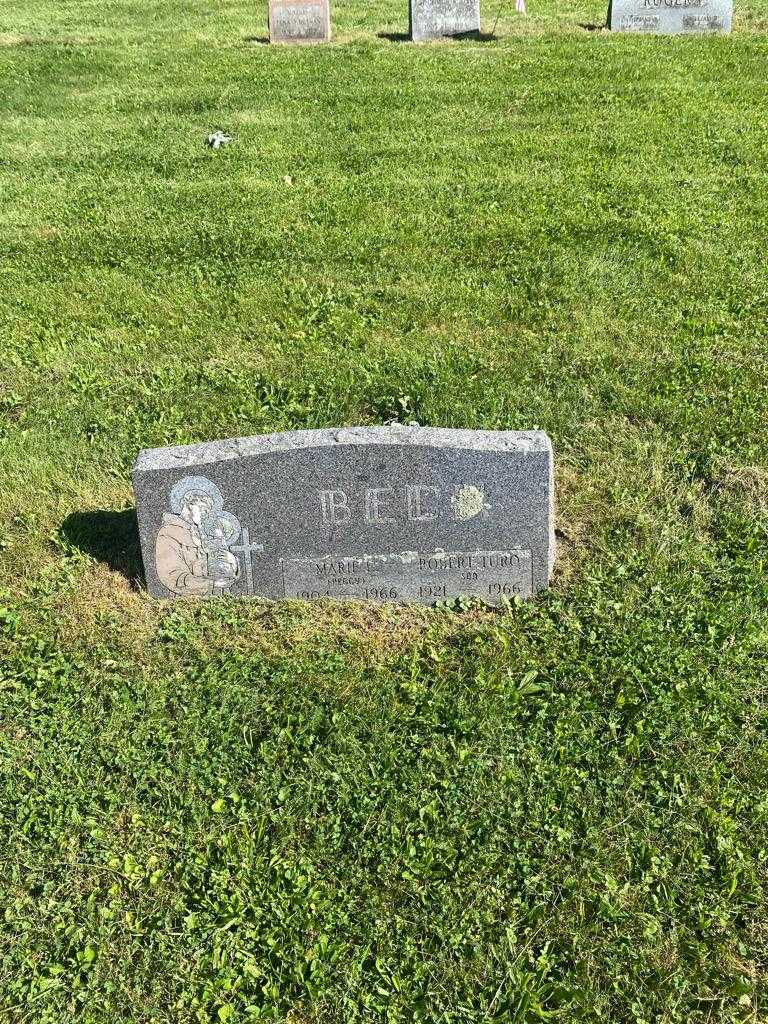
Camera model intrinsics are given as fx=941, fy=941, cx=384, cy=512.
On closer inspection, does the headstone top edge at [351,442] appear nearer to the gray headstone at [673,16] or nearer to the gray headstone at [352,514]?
the gray headstone at [352,514]

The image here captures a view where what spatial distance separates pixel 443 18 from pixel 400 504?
15263 mm

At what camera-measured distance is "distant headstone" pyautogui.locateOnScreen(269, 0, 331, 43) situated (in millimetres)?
17484

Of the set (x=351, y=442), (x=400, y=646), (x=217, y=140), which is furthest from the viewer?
(x=217, y=140)

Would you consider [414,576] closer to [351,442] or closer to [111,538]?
[351,442]

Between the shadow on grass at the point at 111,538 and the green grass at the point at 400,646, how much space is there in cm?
2

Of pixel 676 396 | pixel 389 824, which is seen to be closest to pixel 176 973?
pixel 389 824

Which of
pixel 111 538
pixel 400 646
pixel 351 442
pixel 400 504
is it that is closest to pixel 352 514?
pixel 400 504

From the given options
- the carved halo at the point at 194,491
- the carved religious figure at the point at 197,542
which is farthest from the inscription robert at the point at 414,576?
the carved halo at the point at 194,491

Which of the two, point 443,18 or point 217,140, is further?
point 443,18

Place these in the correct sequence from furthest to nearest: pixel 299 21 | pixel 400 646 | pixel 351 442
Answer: pixel 299 21
pixel 400 646
pixel 351 442

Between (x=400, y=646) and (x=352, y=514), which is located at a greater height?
(x=352, y=514)

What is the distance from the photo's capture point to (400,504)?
469 centimetres

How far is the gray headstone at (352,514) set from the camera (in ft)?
15.0

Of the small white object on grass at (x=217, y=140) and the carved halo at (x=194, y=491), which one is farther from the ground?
the small white object on grass at (x=217, y=140)
